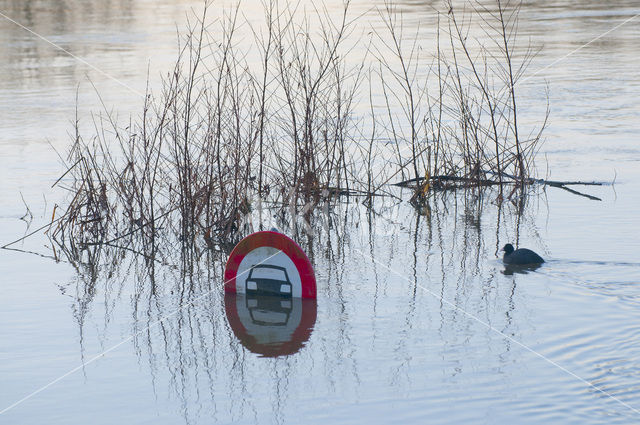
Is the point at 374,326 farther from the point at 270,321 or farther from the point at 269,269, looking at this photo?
the point at 269,269

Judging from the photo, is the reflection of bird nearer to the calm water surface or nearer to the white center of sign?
the calm water surface

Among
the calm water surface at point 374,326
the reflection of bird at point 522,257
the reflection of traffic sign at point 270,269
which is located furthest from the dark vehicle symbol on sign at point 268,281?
the reflection of bird at point 522,257

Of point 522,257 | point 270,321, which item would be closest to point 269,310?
point 270,321

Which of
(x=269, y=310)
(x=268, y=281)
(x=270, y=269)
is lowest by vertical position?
(x=269, y=310)

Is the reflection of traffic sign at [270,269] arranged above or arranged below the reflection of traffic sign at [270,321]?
above

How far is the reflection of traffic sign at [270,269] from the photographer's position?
6.95m

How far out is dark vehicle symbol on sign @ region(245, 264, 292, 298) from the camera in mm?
7059

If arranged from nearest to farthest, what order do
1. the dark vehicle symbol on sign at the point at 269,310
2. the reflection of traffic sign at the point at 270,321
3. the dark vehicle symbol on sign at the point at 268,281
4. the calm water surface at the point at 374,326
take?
1. the calm water surface at the point at 374,326
2. the reflection of traffic sign at the point at 270,321
3. the dark vehicle symbol on sign at the point at 269,310
4. the dark vehicle symbol on sign at the point at 268,281

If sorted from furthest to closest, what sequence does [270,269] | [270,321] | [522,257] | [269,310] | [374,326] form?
[522,257] < [270,269] < [269,310] < [270,321] < [374,326]

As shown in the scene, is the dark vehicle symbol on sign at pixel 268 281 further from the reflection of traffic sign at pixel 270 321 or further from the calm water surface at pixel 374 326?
the calm water surface at pixel 374 326

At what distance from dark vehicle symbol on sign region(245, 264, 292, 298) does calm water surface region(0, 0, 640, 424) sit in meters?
0.17

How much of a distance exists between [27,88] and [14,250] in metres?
10.8

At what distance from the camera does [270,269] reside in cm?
712

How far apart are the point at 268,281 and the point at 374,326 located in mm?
1094
